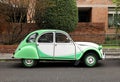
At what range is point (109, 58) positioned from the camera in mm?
17734

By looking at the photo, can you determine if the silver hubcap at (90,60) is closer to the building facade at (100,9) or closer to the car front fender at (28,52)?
the car front fender at (28,52)

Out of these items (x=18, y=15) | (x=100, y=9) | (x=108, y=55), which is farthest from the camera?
(x=100, y=9)

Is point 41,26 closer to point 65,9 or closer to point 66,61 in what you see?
point 65,9

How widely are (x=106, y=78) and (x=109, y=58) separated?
5.96 m

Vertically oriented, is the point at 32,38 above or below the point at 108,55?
above

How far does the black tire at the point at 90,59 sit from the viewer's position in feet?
49.3

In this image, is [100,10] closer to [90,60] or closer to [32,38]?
[90,60]

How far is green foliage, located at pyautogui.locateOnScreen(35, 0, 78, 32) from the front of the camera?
21266 millimetres

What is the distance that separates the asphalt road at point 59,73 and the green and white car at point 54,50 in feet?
1.31

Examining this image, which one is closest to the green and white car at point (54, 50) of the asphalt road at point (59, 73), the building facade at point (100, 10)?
the asphalt road at point (59, 73)

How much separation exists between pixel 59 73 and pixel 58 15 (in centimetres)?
869

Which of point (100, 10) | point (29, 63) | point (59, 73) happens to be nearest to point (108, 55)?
point (29, 63)

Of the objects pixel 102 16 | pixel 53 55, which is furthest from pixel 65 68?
pixel 102 16

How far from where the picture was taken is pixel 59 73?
43.1ft
